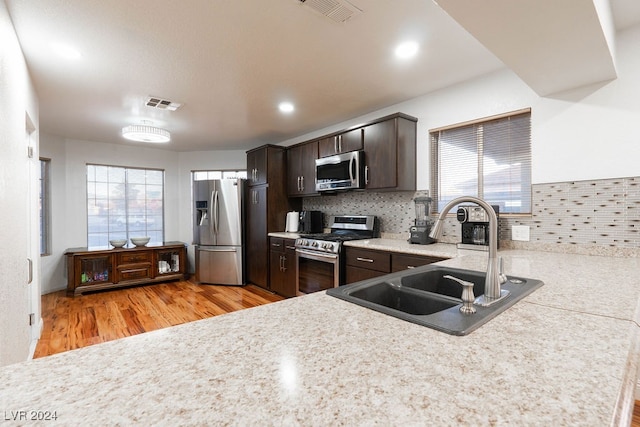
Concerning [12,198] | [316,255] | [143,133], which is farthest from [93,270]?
[316,255]

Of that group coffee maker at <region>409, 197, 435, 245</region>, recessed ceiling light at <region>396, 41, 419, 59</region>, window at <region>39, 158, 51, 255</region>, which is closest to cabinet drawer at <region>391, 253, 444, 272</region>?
coffee maker at <region>409, 197, 435, 245</region>

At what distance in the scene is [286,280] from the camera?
160 inches

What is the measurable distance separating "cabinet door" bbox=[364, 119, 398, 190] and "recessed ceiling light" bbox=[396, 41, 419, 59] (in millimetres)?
754

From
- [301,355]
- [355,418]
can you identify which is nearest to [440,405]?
[355,418]

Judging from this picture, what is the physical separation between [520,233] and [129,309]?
4.34 m

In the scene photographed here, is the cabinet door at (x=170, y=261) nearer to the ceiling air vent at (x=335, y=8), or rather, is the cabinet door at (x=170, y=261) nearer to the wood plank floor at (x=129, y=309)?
the wood plank floor at (x=129, y=309)

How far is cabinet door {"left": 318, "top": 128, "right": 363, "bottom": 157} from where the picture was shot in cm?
345

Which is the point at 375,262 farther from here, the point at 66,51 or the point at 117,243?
the point at 117,243

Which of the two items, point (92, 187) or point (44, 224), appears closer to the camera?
point (44, 224)

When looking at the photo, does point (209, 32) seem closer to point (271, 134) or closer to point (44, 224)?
point (271, 134)

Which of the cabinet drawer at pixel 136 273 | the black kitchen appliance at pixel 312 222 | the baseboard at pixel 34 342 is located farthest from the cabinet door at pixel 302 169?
the baseboard at pixel 34 342

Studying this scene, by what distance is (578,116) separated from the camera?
2164 millimetres

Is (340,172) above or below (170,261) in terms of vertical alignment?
above

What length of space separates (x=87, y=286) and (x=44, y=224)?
3.71 feet
